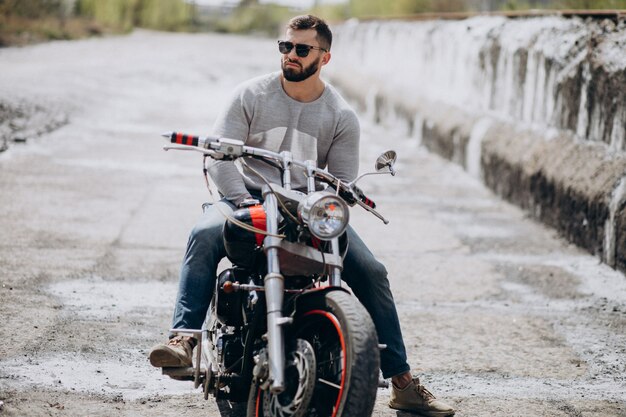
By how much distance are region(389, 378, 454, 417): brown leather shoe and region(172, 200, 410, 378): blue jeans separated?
0.11 metres

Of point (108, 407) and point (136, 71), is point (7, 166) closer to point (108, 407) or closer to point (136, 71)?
point (108, 407)

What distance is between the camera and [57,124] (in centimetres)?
1286

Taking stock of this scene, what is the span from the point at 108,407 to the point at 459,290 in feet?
9.52

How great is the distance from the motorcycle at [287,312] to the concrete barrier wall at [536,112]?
3474 mm

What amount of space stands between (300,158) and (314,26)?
0.59m

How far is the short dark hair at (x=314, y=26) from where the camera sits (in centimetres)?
454

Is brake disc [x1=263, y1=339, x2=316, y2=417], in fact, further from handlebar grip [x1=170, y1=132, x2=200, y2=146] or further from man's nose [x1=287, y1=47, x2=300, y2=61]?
man's nose [x1=287, y1=47, x2=300, y2=61]

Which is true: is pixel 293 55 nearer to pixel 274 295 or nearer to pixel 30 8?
pixel 274 295

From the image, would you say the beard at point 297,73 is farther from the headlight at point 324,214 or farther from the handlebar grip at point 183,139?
the headlight at point 324,214

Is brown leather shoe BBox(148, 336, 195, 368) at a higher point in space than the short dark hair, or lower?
lower

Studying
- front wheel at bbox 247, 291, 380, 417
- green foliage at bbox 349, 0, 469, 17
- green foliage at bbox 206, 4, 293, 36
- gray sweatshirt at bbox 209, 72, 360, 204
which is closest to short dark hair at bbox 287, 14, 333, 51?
gray sweatshirt at bbox 209, 72, 360, 204

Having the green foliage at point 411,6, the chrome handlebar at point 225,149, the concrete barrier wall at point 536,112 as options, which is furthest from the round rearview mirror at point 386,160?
the green foliage at point 411,6

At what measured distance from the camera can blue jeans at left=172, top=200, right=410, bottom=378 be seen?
4.32 meters

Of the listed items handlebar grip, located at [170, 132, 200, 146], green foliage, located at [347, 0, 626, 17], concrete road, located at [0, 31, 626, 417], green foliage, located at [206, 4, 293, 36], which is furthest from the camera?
green foliage, located at [206, 4, 293, 36]
